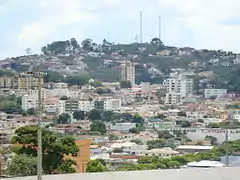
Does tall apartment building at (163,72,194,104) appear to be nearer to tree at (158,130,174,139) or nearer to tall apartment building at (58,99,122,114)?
tall apartment building at (58,99,122,114)

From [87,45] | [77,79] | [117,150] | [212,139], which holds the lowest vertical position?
[117,150]

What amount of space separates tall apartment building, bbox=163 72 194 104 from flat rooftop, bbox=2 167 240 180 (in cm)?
4212

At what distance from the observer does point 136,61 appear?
57.6 meters

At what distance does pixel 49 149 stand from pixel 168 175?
288 centimetres

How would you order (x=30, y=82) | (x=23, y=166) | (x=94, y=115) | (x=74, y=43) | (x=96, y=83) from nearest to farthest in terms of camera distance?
(x=30, y=82) < (x=23, y=166) < (x=94, y=115) < (x=96, y=83) < (x=74, y=43)

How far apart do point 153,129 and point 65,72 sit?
19.6 m

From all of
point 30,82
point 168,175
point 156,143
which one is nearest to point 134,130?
point 156,143

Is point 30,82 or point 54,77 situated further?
point 54,77

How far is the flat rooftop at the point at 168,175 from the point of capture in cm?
532

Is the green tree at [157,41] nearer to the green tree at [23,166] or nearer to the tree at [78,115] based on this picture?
the tree at [78,115]

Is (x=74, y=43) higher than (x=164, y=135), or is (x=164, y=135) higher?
(x=74, y=43)

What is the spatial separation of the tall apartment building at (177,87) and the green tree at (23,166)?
40.4 m

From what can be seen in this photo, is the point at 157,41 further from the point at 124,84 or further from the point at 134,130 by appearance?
the point at 134,130

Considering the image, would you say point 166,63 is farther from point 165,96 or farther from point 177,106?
point 177,106
